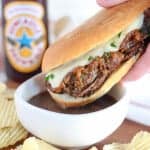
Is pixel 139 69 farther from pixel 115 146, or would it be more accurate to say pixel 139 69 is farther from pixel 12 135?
pixel 12 135

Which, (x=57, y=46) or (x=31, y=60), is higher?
(x=57, y=46)

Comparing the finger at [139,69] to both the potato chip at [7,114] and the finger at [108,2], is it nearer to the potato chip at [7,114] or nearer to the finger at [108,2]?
the finger at [108,2]

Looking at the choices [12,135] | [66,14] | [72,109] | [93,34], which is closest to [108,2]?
[93,34]

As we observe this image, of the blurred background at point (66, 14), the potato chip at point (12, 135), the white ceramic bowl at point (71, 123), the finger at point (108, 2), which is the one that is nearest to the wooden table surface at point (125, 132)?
the white ceramic bowl at point (71, 123)

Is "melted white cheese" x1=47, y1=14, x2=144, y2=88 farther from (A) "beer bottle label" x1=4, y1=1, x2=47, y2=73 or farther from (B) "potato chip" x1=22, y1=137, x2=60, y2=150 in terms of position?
(A) "beer bottle label" x1=4, y1=1, x2=47, y2=73

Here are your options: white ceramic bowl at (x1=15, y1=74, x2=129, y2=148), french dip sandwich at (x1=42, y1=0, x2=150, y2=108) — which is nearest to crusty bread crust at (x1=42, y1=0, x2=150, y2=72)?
french dip sandwich at (x1=42, y1=0, x2=150, y2=108)

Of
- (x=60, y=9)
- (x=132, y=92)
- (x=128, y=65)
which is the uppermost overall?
(x=128, y=65)

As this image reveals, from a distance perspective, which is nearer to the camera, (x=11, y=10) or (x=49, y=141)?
(x=49, y=141)

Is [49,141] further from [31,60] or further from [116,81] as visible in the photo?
[31,60]

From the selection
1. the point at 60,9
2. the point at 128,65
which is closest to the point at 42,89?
the point at 128,65
